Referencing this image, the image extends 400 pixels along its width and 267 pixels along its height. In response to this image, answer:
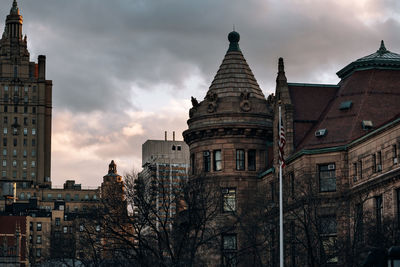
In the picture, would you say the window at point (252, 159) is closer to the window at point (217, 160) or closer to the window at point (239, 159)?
the window at point (239, 159)

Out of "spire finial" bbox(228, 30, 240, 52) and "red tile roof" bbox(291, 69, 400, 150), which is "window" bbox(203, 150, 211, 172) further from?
"red tile roof" bbox(291, 69, 400, 150)

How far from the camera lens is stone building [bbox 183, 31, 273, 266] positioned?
96625mm

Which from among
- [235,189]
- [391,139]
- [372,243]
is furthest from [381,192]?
[235,189]

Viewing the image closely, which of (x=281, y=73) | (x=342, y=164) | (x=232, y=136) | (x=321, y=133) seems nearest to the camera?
(x=342, y=164)

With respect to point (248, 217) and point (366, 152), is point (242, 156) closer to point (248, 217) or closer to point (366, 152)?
point (248, 217)

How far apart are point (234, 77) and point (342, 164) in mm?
20370

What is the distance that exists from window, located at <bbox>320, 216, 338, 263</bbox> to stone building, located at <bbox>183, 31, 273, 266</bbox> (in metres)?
16.3

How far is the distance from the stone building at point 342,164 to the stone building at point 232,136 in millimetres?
2776

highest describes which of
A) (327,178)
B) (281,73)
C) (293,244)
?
(281,73)

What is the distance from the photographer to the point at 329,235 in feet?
250

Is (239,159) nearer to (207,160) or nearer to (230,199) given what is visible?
(207,160)

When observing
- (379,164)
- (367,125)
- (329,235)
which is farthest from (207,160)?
(379,164)

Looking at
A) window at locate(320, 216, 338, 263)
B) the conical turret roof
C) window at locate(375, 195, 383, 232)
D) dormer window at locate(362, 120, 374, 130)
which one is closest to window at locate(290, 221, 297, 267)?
window at locate(320, 216, 338, 263)

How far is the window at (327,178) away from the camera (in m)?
81.8
